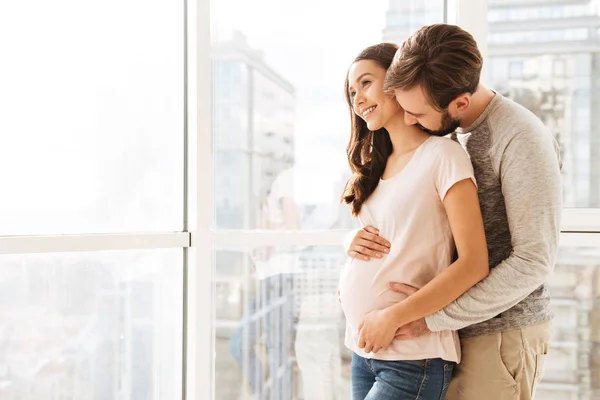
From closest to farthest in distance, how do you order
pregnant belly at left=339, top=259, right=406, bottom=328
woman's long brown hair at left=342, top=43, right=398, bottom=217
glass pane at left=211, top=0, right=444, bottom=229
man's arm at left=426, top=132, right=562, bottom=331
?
man's arm at left=426, top=132, right=562, bottom=331 → pregnant belly at left=339, top=259, right=406, bottom=328 → woman's long brown hair at left=342, top=43, right=398, bottom=217 → glass pane at left=211, top=0, right=444, bottom=229

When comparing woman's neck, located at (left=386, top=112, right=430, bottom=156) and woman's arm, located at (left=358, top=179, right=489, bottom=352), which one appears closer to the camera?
woman's arm, located at (left=358, top=179, right=489, bottom=352)

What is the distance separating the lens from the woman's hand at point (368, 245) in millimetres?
1316

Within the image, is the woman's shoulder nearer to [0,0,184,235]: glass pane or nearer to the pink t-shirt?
the pink t-shirt

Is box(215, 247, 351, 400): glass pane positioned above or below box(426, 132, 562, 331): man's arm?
below

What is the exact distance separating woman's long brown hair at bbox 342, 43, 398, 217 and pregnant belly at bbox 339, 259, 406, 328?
0.16m

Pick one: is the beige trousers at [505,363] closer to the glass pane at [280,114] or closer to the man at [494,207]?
the man at [494,207]

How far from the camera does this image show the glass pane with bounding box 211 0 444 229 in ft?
6.17

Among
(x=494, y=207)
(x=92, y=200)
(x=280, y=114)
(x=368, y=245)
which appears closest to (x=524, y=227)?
(x=494, y=207)

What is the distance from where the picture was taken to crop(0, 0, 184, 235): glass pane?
1.46 meters

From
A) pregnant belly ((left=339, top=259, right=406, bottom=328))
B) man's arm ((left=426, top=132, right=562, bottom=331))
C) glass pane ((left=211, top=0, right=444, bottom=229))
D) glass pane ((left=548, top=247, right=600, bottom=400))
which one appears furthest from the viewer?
glass pane ((left=211, top=0, right=444, bottom=229))

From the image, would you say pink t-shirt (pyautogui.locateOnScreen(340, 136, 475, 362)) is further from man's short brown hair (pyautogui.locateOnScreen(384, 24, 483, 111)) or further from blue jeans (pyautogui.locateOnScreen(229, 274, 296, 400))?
blue jeans (pyautogui.locateOnScreen(229, 274, 296, 400))

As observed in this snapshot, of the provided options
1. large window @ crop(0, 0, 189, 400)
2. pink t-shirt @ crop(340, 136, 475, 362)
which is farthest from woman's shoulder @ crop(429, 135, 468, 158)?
large window @ crop(0, 0, 189, 400)

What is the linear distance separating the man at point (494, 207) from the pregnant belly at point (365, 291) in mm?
33

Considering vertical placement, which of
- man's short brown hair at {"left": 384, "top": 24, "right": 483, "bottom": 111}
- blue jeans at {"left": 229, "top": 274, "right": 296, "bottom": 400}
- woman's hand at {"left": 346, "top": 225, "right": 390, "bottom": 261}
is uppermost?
man's short brown hair at {"left": 384, "top": 24, "right": 483, "bottom": 111}
